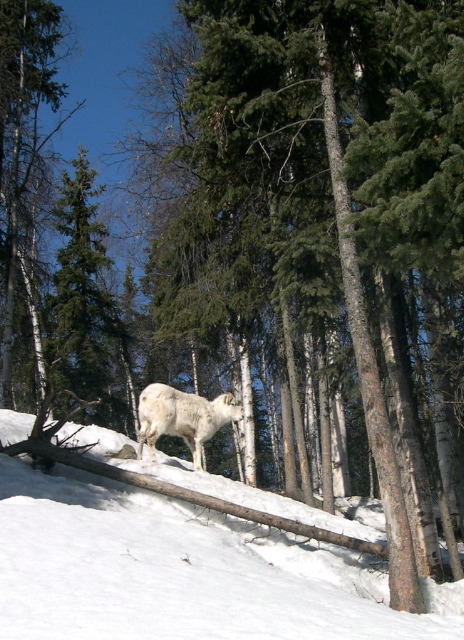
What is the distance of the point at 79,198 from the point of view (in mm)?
24750

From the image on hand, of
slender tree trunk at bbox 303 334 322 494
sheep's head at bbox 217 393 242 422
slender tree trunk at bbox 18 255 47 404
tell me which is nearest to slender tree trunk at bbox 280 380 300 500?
sheep's head at bbox 217 393 242 422

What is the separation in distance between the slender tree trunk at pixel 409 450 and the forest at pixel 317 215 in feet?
0.11

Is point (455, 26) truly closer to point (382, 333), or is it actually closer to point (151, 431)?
point (382, 333)

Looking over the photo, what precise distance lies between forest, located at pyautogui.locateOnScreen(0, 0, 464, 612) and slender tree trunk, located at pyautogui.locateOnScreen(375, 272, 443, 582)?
0.03 m

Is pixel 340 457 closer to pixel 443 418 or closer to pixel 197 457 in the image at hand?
pixel 443 418

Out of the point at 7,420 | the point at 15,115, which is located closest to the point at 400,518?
the point at 7,420

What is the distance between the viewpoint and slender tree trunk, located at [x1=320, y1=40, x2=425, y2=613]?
27.0 feet

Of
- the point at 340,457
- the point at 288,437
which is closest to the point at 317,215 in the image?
the point at 288,437

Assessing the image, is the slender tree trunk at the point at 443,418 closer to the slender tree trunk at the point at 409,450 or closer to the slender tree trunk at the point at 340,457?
the slender tree trunk at the point at 409,450

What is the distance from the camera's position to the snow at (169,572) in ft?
17.7

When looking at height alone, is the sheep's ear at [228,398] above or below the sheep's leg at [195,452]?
above

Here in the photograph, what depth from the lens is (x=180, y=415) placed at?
45.3 feet

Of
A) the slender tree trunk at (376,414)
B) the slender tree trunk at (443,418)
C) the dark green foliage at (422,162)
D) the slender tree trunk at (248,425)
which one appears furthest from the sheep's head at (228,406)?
the dark green foliage at (422,162)

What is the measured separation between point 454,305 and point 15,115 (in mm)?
13036
